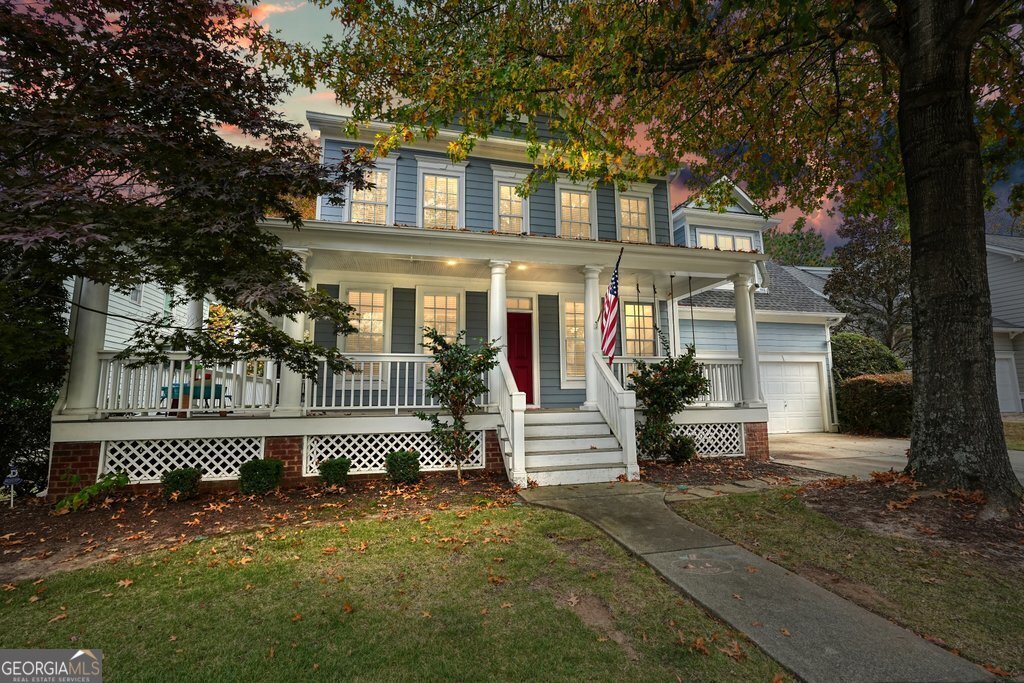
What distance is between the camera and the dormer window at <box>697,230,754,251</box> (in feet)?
48.7

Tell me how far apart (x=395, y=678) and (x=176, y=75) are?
618 cm

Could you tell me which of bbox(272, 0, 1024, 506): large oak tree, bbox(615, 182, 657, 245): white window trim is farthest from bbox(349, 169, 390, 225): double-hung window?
bbox(615, 182, 657, 245): white window trim

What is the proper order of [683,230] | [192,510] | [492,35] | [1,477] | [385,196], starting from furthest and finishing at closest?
[683,230] → [385,196] → [492,35] → [1,477] → [192,510]

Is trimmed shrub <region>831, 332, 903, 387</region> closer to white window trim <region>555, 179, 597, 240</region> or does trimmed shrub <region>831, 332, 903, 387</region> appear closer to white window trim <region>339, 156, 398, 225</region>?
white window trim <region>555, 179, 597, 240</region>

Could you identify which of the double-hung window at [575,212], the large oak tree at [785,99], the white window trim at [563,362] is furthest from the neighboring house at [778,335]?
the white window trim at [563,362]

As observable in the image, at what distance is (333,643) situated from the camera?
2.69m

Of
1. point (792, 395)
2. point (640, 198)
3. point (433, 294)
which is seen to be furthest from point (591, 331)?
point (792, 395)

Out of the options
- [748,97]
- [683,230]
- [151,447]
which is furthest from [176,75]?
[683,230]

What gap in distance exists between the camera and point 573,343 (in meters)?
11.1

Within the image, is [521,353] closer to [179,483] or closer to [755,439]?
[755,439]

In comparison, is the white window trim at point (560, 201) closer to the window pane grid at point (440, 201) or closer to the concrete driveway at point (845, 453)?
the window pane grid at point (440, 201)

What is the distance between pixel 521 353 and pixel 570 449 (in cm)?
374

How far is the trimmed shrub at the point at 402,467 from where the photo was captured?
277 inches

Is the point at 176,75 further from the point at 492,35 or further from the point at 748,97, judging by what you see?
the point at 748,97
